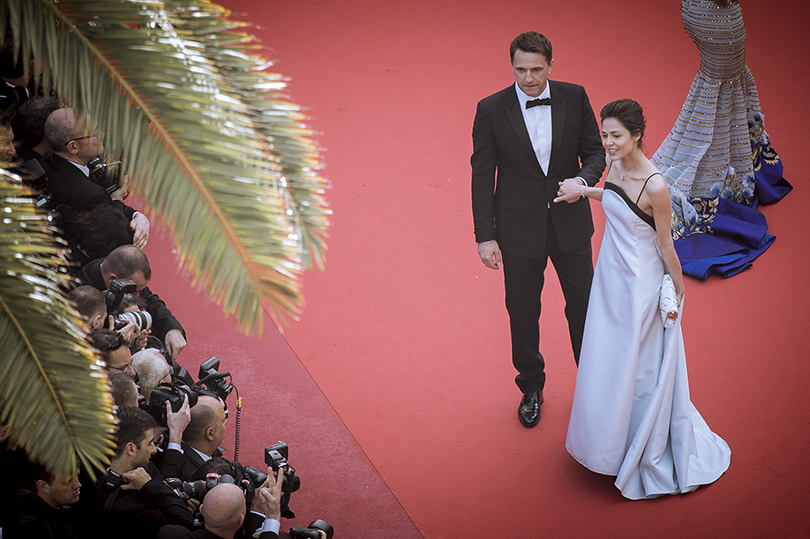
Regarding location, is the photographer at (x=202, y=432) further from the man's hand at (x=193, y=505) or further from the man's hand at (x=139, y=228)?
the man's hand at (x=139, y=228)

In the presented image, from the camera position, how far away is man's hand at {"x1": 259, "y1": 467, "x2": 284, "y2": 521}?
8.51 feet

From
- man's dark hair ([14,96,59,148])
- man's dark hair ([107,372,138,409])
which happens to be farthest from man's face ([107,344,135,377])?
man's dark hair ([14,96,59,148])

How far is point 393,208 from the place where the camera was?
4996mm

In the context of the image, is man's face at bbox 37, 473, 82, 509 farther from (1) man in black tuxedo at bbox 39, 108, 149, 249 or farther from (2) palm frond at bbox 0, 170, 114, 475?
(1) man in black tuxedo at bbox 39, 108, 149, 249

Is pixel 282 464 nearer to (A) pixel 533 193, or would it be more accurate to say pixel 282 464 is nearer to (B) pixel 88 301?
(B) pixel 88 301

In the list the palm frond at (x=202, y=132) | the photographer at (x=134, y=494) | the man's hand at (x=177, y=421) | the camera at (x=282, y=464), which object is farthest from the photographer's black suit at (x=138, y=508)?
the palm frond at (x=202, y=132)

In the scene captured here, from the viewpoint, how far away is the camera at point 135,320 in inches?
121

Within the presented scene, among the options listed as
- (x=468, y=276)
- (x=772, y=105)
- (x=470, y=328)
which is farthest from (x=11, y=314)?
(x=772, y=105)

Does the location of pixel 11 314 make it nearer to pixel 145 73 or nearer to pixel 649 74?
pixel 145 73

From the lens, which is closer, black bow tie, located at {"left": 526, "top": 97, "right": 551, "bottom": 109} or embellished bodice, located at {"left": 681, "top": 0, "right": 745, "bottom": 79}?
black bow tie, located at {"left": 526, "top": 97, "right": 551, "bottom": 109}

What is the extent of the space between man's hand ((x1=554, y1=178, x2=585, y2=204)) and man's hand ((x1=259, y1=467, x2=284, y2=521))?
1.62 meters

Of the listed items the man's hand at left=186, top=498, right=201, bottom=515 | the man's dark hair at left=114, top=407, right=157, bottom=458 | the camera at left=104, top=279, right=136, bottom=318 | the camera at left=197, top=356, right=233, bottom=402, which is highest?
the camera at left=104, top=279, right=136, bottom=318

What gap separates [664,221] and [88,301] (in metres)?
2.32

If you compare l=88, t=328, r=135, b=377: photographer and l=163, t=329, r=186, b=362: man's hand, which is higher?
l=88, t=328, r=135, b=377: photographer
